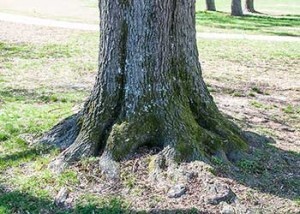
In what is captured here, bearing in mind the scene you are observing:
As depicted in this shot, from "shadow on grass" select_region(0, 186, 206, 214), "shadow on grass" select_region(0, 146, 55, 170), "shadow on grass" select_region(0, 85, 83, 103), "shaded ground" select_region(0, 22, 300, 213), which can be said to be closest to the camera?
"shadow on grass" select_region(0, 186, 206, 214)

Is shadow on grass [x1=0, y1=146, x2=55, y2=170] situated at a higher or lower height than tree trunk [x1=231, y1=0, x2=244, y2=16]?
lower

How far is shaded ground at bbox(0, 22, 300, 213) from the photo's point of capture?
13.7ft

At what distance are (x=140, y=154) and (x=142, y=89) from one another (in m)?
0.54

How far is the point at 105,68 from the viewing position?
15.5 ft

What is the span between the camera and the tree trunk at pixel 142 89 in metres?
4.54

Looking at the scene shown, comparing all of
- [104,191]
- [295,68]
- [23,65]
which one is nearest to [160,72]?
[104,191]

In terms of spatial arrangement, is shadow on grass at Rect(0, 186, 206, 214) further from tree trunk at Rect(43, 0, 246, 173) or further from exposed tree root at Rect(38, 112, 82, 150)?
exposed tree root at Rect(38, 112, 82, 150)

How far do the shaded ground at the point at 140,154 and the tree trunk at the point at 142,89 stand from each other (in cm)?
15

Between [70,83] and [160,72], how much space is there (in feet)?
12.4

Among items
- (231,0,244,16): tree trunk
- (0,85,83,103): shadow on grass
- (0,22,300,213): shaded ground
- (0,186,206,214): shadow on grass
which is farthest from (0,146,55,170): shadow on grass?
(231,0,244,16): tree trunk

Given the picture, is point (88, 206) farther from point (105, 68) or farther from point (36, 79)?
point (36, 79)

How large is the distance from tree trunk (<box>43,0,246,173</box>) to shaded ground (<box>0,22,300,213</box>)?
15 cm

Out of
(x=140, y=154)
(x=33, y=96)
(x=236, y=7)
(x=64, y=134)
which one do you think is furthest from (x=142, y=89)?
(x=236, y=7)

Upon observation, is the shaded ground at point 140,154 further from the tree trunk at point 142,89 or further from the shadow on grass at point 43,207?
the tree trunk at point 142,89
